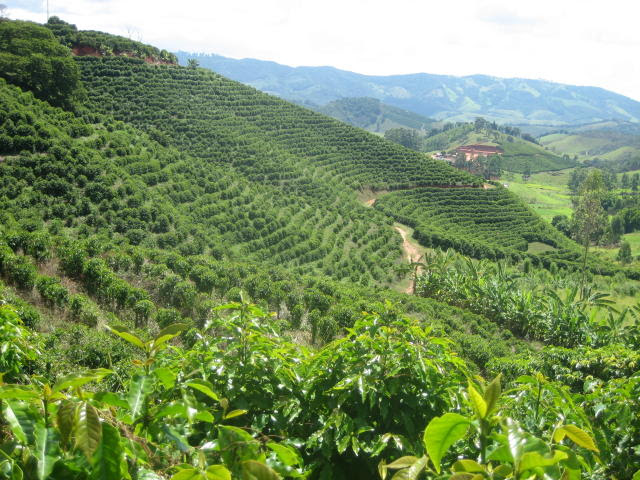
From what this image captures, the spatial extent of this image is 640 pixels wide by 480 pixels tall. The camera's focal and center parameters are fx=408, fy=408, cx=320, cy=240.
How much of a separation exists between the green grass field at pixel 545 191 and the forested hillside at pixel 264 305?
46358 mm

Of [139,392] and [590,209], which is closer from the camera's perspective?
[139,392]

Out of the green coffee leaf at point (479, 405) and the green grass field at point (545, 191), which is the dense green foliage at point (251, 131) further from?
the green grass field at point (545, 191)

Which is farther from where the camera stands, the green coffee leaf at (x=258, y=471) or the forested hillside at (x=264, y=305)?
the forested hillside at (x=264, y=305)

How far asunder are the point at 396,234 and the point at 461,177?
86.3ft

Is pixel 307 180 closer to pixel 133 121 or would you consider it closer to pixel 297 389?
pixel 133 121

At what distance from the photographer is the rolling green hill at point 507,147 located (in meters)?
153

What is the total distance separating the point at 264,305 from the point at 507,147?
172 m

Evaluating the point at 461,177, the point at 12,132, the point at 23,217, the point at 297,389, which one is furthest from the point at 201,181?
the point at 461,177

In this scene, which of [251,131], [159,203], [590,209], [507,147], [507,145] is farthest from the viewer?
[507,145]

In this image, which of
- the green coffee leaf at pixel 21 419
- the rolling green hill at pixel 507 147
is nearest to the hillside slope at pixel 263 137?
the green coffee leaf at pixel 21 419

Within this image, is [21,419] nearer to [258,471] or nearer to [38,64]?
[258,471]

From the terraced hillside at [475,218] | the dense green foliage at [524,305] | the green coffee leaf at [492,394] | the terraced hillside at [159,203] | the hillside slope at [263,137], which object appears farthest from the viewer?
the terraced hillside at [475,218]

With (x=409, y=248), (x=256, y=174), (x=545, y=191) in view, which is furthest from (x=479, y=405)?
(x=545, y=191)

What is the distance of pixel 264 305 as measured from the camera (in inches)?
591
